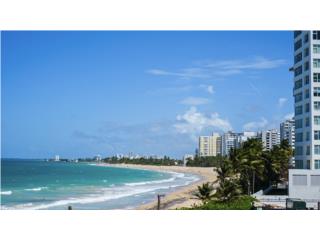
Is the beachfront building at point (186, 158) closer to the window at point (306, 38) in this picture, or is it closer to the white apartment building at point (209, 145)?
the white apartment building at point (209, 145)

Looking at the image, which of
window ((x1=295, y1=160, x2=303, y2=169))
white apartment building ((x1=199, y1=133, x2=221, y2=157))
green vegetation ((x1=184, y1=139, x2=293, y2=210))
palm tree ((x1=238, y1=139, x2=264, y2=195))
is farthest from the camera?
white apartment building ((x1=199, y1=133, x2=221, y2=157))

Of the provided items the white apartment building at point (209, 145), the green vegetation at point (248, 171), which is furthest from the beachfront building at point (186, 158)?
the green vegetation at point (248, 171)

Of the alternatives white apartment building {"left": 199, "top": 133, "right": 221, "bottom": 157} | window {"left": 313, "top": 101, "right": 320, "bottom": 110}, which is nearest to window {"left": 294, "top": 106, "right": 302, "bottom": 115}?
window {"left": 313, "top": 101, "right": 320, "bottom": 110}

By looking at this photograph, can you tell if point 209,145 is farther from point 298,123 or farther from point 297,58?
point 297,58

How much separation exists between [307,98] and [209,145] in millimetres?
80102

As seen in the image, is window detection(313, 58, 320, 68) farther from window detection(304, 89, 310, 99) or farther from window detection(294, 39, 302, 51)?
window detection(294, 39, 302, 51)

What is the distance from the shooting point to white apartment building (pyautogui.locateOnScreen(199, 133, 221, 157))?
102 m

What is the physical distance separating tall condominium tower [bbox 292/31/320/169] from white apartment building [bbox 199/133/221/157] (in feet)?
245

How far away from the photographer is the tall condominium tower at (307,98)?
79.3 feet

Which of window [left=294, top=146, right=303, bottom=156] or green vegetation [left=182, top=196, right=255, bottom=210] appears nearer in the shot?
green vegetation [left=182, top=196, right=255, bottom=210]
